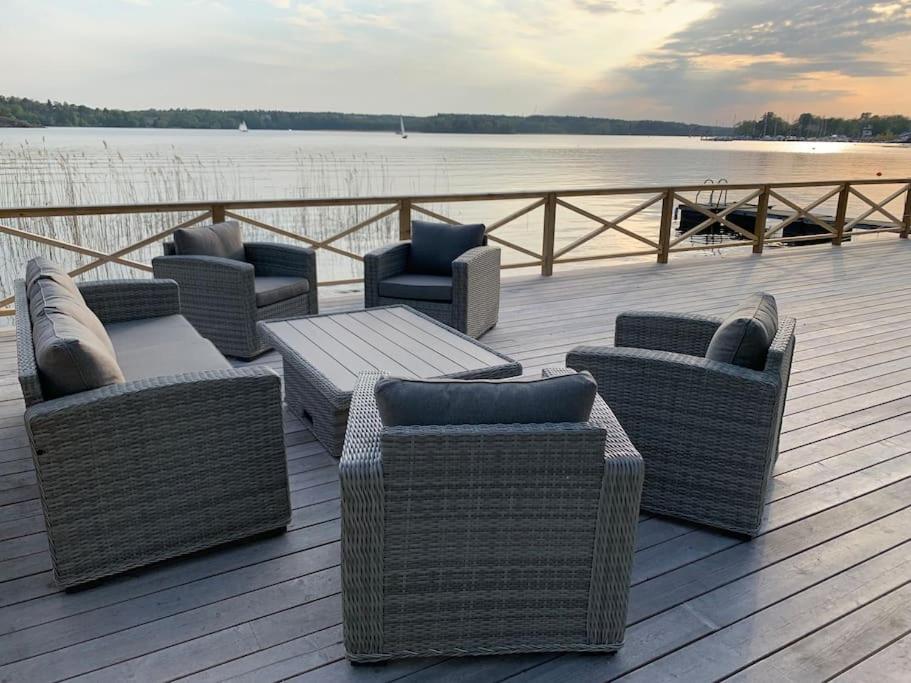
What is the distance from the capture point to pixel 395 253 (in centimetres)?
468

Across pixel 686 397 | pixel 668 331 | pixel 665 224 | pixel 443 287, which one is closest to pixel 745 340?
pixel 686 397

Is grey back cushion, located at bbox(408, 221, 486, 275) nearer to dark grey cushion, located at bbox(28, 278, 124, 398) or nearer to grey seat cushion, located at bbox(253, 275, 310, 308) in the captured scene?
grey seat cushion, located at bbox(253, 275, 310, 308)

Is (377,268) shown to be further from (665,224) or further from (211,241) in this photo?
(665,224)

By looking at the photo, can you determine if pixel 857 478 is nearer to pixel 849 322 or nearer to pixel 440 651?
pixel 440 651

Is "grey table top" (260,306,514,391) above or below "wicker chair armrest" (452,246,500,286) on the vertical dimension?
below

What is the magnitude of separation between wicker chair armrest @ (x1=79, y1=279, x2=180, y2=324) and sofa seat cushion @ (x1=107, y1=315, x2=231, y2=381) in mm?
47

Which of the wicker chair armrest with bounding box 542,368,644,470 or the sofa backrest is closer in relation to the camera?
the wicker chair armrest with bounding box 542,368,644,470

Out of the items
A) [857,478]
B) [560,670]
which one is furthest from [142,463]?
[857,478]

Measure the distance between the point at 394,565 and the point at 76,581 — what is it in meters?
1.04

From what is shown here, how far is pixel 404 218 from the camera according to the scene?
6188 mm

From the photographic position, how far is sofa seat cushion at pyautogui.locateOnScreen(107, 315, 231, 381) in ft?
8.70

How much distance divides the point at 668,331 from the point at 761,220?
6211mm

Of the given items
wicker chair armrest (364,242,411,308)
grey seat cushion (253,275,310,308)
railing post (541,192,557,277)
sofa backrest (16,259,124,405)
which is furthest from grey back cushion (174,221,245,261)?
railing post (541,192,557,277)

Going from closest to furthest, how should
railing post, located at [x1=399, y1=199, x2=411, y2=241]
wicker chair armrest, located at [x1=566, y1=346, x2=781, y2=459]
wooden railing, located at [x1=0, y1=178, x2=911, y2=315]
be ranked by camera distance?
wicker chair armrest, located at [x1=566, y1=346, x2=781, y2=459] → wooden railing, located at [x1=0, y1=178, x2=911, y2=315] → railing post, located at [x1=399, y1=199, x2=411, y2=241]
